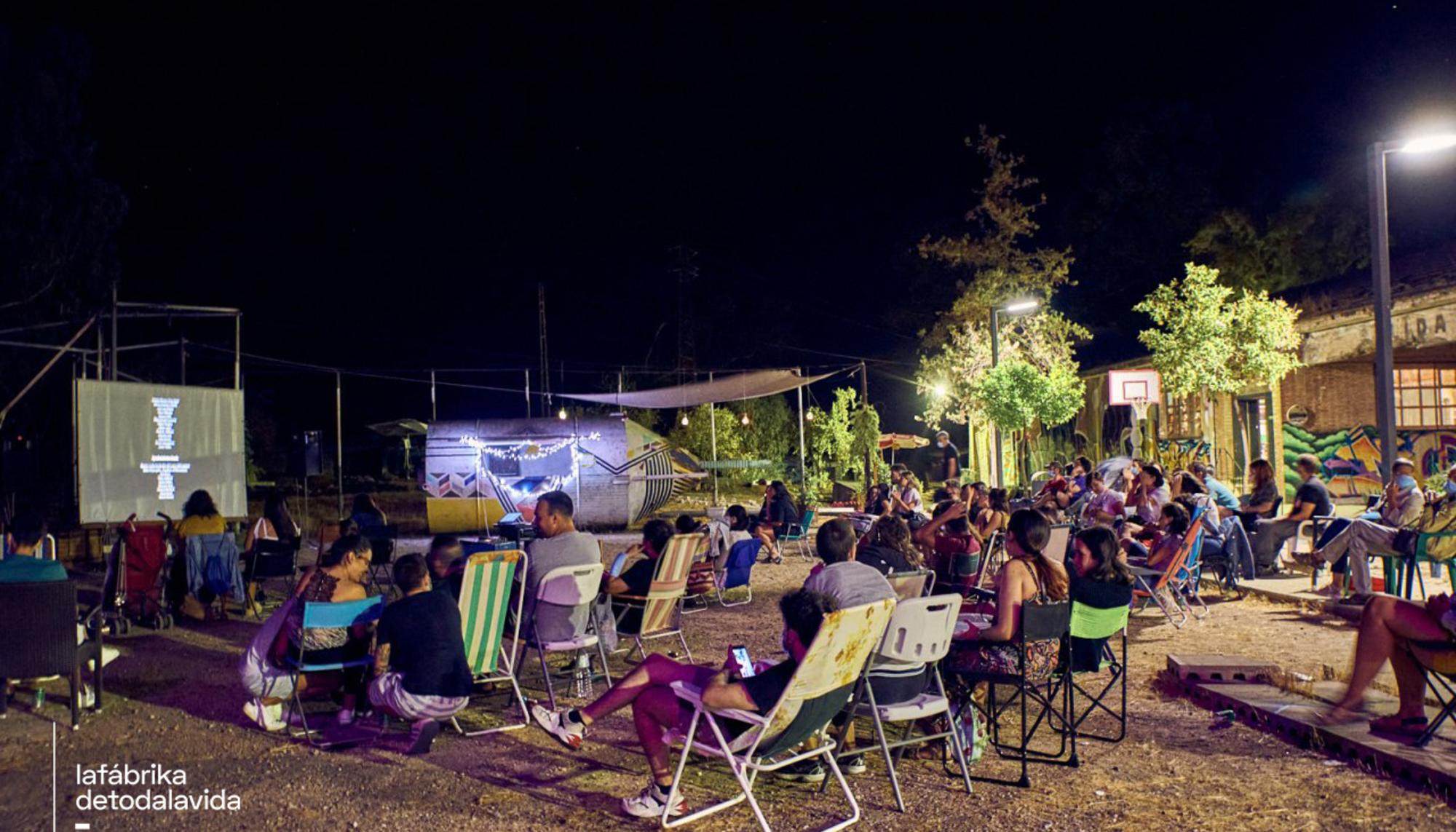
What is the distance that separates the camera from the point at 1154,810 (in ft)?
13.5

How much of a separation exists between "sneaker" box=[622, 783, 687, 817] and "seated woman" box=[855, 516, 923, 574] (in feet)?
7.29

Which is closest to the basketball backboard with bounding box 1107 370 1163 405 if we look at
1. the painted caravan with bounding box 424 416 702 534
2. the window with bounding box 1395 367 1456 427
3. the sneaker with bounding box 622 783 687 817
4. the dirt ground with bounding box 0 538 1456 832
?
the window with bounding box 1395 367 1456 427

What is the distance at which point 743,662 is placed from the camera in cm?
407

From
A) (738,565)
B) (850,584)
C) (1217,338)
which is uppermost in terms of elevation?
(1217,338)

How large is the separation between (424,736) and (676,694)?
5.07 feet

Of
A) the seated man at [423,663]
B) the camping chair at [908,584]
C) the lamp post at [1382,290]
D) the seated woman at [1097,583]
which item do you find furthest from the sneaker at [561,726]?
the lamp post at [1382,290]

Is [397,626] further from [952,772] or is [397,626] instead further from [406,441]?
[406,441]

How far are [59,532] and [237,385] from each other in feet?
12.2

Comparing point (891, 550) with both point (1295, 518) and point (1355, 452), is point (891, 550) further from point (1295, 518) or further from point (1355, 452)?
point (1355, 452)

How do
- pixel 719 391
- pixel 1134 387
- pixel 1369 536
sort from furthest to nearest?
pixel 719 391 → pixel 1134 387 → pixel 1369 536

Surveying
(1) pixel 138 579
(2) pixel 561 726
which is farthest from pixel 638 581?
(1) pixel 138 579

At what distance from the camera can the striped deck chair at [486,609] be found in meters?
5.34

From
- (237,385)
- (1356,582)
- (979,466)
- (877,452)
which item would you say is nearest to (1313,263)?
(979,466)

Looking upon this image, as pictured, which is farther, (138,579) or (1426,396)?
(1426,396)
